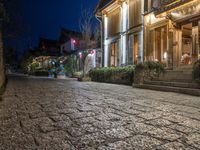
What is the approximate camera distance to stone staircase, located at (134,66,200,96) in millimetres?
7037

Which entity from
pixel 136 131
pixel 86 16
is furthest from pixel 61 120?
pixel 86 16

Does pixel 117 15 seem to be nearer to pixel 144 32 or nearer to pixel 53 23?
pixel 144 32

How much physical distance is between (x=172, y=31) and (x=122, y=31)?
206 inches

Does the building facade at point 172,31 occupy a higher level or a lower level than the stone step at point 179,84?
higher

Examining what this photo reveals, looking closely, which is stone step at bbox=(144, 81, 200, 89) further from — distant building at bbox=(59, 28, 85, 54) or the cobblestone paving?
distant building at bbox=(59, 28, 85, 54)

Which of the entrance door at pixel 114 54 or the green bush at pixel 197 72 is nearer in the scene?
the green bush at pixel 197 72

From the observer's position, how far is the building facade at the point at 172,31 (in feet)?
32.1

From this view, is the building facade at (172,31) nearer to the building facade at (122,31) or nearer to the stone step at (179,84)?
the building facade at (122,31)

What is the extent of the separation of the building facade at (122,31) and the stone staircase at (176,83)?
13.8 ft

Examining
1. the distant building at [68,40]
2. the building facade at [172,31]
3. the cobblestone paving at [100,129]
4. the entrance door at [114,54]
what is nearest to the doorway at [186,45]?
the building facade at [172,31]

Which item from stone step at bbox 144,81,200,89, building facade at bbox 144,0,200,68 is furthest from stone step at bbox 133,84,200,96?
building facade at bbox 144,0,200,68

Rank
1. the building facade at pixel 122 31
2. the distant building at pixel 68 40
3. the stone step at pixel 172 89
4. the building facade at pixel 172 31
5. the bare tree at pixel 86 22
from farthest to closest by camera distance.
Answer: the distant building at pixel 68 40 < the bare tree at pixel 86 22 < the building facade at pixel 122 31 < the building facade at pixel 172 31 < the stone step at pixel 172 89

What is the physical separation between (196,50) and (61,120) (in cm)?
879

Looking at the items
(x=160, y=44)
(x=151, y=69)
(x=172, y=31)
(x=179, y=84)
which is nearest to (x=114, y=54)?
(x=160, y=44)
